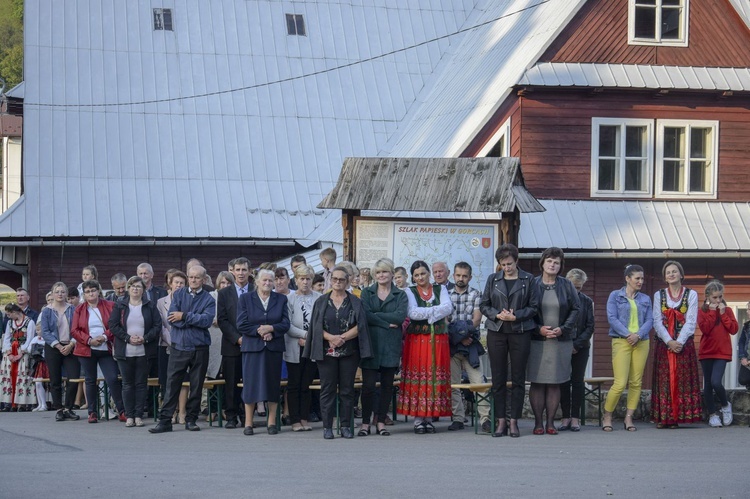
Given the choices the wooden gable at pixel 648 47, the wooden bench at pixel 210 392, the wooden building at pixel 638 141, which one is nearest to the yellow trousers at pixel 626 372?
the wooden bench at pixel 210 392

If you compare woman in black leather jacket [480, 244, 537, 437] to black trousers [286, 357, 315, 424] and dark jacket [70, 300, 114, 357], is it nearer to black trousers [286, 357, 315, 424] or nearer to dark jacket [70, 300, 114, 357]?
black trousers [286, 357, 315, 424]

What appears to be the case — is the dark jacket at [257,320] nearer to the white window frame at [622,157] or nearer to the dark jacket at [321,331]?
the dark jacket at [321,331]

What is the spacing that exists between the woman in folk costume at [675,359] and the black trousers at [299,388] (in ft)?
12.8

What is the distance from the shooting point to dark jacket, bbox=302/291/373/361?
13.0m

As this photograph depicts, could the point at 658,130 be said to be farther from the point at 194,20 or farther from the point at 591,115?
the point at 194,20

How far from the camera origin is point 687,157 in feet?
71.7

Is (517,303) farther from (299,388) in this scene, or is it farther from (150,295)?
(150,295)

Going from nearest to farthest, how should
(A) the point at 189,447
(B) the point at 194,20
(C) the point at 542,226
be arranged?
(A) the point at 189,447 < (C) the point at 542,226 < (B) the point at 194,20

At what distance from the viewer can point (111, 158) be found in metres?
26.0

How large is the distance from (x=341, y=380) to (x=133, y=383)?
107 inches

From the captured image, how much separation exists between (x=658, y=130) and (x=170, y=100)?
1097cm

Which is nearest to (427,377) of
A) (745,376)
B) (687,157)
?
(745,376)

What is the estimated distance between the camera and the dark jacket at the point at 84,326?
1498cm

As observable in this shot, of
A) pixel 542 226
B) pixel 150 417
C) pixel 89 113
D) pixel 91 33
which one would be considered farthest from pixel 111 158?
pixel 150 417
